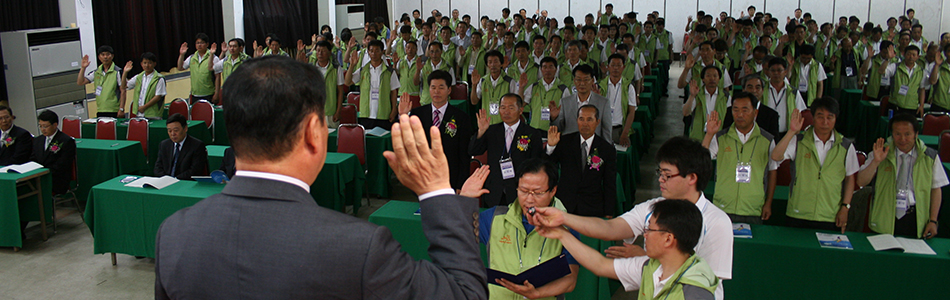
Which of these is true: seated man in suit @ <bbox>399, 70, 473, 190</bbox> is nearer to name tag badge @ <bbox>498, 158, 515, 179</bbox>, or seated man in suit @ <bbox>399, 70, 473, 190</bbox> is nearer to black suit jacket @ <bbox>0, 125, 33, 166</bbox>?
name tag badge @ <bbox>498, 158, 515, 179</bbox>

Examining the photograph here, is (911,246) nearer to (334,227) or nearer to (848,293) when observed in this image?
(848,293)

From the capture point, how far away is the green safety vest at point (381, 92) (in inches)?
286

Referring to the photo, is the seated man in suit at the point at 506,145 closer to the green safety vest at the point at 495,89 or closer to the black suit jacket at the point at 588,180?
the black suit jacket at the point at 588,180

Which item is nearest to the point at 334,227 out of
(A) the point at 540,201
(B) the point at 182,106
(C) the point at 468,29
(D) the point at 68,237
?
(A) the point at 540,201

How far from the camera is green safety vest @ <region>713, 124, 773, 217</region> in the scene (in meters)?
4.04

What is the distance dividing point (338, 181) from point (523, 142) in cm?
171

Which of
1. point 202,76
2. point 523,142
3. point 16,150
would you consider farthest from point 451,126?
point 202,76

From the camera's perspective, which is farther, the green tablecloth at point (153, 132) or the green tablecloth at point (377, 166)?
the green tablecloth at point (153, 132)

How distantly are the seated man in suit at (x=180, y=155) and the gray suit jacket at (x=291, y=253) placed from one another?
478 cm

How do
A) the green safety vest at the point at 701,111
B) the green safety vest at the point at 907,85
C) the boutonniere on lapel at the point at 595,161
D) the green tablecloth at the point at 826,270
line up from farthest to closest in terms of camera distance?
the green safety vest at the point at 907,85 → the green safety vest at the point at 701,111 → the boutonniere on lapel at the point at 595,161 → the green tablecloth at the point at 826,270

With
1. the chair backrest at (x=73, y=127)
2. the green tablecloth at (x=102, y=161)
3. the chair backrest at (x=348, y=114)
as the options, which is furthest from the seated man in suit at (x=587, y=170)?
the chair backrest at (x=73, y=127)

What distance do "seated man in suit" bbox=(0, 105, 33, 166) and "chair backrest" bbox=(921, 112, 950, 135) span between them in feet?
26.8

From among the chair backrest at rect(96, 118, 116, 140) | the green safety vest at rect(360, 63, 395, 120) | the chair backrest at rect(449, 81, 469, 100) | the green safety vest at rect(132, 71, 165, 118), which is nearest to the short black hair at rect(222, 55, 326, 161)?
the green safety vest at rect(360, 63, 395, 120)

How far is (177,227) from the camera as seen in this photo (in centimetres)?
114
